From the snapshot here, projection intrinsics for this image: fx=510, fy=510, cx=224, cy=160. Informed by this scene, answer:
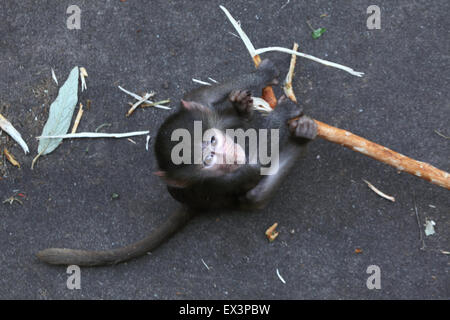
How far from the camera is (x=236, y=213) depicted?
3689 mm

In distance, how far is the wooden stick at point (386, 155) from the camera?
3225 millimetres

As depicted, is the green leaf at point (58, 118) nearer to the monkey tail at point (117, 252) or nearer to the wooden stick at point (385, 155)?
the monkey tail at point (117, 252)

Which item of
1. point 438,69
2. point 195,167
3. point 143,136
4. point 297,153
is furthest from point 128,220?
point 438,69

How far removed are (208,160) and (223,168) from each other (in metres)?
0.15

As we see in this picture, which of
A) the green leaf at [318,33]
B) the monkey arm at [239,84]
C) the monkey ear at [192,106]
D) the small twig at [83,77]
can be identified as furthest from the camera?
the small twig at [83,77]

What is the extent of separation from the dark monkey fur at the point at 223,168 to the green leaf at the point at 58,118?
800mm

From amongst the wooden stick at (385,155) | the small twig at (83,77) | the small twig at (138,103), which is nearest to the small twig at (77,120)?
the small twig at (83,77)

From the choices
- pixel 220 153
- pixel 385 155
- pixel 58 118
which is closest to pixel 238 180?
pixel 220 153

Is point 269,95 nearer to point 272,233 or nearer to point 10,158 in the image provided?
point 272,233

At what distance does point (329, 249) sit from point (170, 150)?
1424 millimetres

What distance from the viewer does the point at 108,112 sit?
153 inches

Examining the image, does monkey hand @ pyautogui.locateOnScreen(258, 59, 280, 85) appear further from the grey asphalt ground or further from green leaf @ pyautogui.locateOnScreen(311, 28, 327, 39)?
green leaf @ pyautogui.locateOnScreen(311, 28, 327, 39)

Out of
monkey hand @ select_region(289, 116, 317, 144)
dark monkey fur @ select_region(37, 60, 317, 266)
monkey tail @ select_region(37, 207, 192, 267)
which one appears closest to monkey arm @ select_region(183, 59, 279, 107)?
dark monkey fur @ select_region(37, 60, 317, 266)

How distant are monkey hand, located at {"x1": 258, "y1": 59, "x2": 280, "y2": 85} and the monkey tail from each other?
1.07 metres
